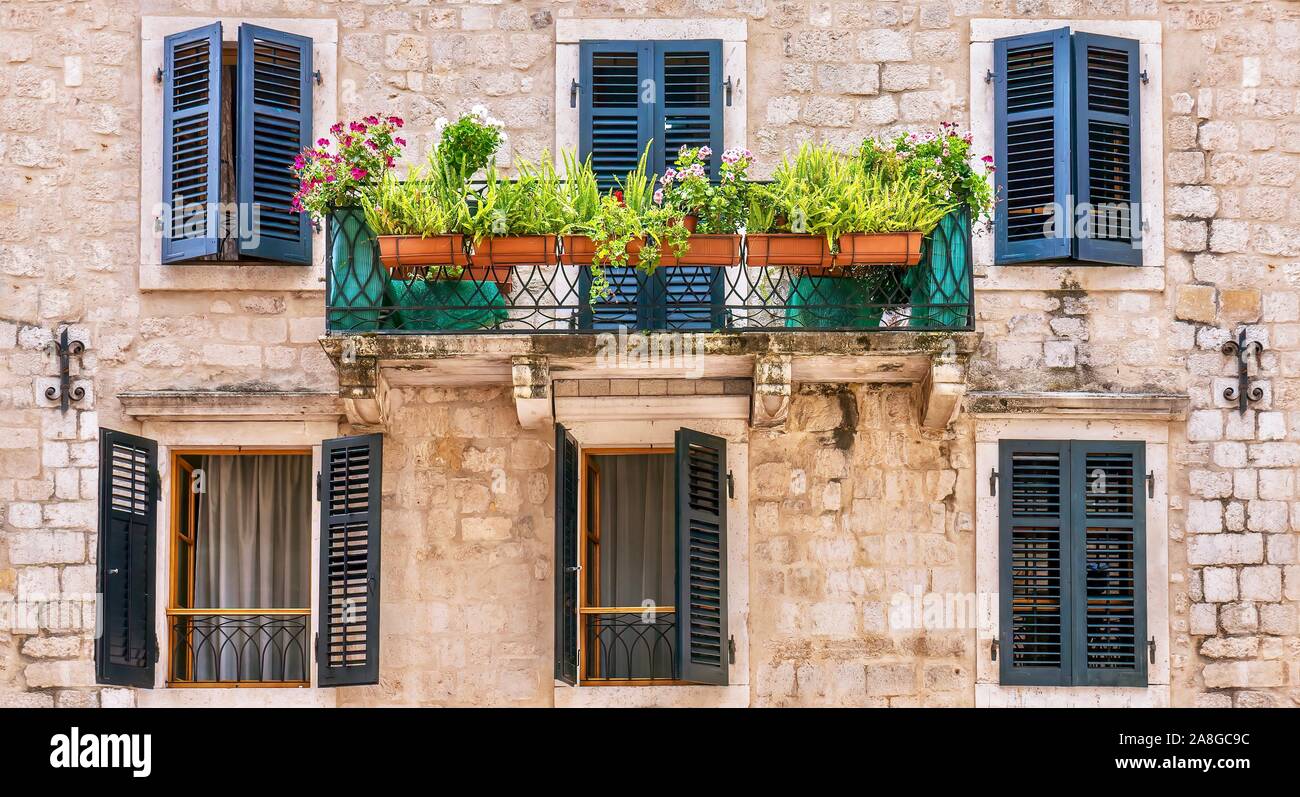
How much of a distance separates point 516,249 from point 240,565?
255 centimetres

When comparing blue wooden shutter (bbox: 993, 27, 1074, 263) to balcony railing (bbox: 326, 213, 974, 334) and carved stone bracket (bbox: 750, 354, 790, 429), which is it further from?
carved stone bracket (bbox: 750, 354, 790, 429)

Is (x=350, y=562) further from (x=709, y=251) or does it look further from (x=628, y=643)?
(x=709, y=251)

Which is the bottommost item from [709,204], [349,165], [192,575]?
[192,575]

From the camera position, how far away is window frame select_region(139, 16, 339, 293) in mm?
13250

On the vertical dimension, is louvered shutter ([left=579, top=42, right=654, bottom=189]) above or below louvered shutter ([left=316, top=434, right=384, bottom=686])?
above

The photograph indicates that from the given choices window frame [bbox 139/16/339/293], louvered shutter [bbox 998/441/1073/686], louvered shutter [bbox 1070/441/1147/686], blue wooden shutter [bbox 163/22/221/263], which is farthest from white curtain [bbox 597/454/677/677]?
blue wooden shutter [bbox 163/22/221/263]

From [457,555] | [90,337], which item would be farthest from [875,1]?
[90,337]

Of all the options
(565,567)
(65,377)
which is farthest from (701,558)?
(65,377)

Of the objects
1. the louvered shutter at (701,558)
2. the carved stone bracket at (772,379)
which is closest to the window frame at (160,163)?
the louvered shutter at (701,558)

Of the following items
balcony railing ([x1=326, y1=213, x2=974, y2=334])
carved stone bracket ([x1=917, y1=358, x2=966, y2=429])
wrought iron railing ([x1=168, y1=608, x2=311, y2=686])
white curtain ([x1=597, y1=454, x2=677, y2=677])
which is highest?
balcony railing ([x1=326, y1=213, x2=974, y2=334])

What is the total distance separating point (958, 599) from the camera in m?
12.9

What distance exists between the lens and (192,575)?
13.2 metres

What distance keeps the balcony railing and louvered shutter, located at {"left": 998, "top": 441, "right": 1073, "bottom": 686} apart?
1068 millimetres

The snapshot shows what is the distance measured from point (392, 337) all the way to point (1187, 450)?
175 inches
